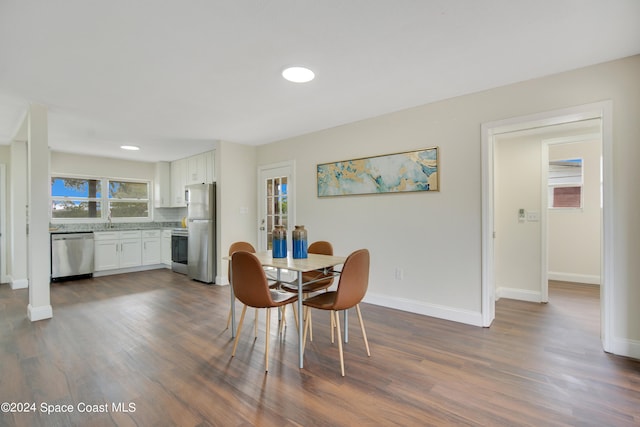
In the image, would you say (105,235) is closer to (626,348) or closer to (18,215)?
(18,215)

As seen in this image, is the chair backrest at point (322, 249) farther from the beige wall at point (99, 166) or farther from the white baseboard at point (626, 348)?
the beige wall at point (99, 166)

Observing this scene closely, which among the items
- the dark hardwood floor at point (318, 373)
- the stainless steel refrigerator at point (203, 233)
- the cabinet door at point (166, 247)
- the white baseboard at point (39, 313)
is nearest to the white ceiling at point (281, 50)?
the stainless steel refrigerator at point (203, 233)

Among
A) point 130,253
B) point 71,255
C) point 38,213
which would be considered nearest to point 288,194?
point 38,213

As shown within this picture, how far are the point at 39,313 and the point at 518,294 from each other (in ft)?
18.5

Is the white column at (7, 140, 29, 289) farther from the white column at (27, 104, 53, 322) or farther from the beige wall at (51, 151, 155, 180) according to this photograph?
the white column at (27, 104, 53, 322)

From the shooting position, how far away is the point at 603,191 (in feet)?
7.91

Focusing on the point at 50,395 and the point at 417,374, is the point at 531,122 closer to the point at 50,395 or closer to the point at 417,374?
the point at 417,374

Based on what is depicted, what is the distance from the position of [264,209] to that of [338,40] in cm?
348

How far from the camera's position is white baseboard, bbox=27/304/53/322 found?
3178 millimetres

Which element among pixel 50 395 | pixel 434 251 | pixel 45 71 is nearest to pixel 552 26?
pixel 434 251

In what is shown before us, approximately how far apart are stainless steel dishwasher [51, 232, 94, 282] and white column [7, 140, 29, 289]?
0.40 m

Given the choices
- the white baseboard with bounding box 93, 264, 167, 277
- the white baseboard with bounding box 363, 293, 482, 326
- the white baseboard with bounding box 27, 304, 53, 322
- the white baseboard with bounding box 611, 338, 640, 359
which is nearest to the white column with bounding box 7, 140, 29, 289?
the white baseboard with bounding box 93, 264, 167, 277

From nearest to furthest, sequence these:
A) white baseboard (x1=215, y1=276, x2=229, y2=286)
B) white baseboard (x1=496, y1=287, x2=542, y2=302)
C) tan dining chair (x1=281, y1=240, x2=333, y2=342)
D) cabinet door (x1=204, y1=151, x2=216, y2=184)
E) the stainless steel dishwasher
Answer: tan dining chair (x1=281, y1=240, x2=333, y2=342)
white baseboard (x1=496, y1=287, x2=542, y2=302)
white baseboard (x1=215, y1=276, x2=229, y2=286)
the stainless steel dishwasher
cabinet door (x1=204, y1=151, x2=216, y2=184)

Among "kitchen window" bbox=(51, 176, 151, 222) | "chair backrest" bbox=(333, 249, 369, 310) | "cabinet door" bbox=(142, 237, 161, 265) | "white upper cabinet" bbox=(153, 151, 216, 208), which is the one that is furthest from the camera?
"cabinet door" bbox=(142, 237, 161, 265)
